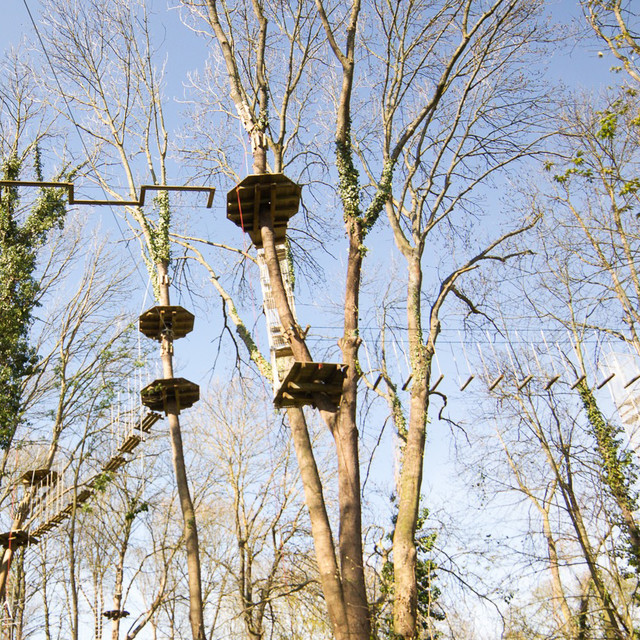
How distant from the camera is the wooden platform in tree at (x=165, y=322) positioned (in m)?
12.3

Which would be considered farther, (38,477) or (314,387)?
(38,477)

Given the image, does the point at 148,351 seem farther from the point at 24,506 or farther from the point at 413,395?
the point at 413,395

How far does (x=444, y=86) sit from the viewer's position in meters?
10.2

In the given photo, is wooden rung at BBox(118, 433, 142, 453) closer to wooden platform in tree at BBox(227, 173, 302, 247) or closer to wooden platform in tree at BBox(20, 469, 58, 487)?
wooden platform in tree at BBox(20, 469, 58, 487)

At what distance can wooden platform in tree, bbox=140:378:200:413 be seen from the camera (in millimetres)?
11891

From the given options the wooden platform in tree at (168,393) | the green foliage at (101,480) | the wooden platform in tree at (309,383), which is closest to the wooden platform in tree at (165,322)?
the wooden platform in tree at (168,393)

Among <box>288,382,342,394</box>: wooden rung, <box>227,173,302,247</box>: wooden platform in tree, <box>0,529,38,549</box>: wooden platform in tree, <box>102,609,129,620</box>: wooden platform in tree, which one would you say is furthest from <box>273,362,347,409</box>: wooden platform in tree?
<box>102,609,129,620</box>: wooden platform in tree

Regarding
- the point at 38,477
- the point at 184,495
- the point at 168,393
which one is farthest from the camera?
the point at 38,477

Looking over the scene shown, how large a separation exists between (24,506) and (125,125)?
331 inches

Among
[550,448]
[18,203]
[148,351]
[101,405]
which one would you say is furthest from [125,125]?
[550,448]

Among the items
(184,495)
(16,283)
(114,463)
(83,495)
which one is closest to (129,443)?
(114,463)

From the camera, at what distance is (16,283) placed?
13.5 metres

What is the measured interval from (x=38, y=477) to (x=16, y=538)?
1.29 m

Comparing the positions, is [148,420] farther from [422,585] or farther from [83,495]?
[422,585]
